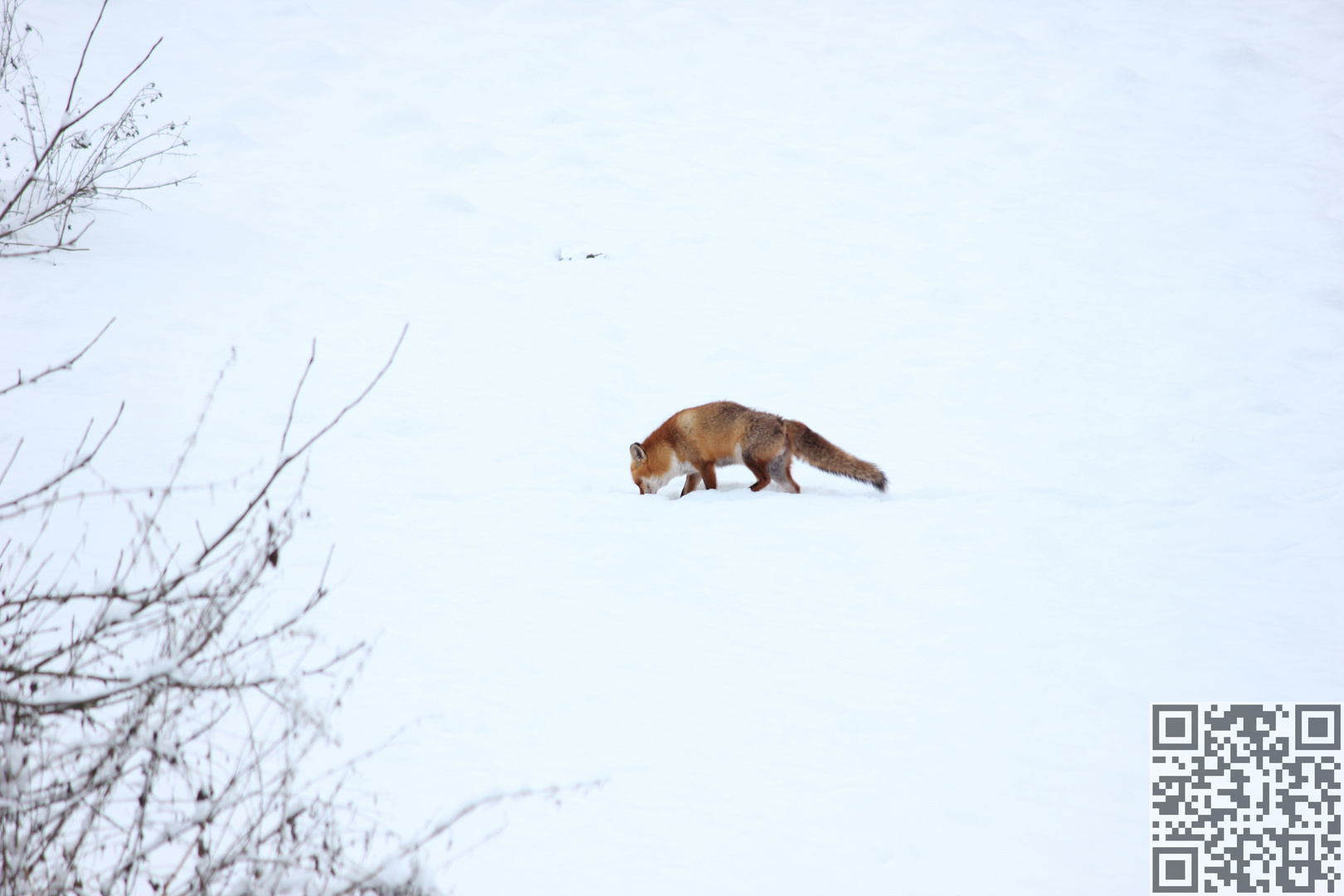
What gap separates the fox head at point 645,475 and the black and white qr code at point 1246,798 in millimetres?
4583

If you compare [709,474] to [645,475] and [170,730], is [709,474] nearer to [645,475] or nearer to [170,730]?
[645,475]

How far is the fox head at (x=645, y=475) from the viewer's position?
27.3 ft

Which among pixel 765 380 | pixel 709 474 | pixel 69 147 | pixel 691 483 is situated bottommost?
pixel 765 380

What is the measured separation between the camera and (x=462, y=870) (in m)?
3.63

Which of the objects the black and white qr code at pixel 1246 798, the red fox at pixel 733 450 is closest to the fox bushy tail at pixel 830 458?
the red fox at pixel 733 450

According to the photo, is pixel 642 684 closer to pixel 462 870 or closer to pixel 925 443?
pixel 462 870

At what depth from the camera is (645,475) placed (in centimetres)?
838

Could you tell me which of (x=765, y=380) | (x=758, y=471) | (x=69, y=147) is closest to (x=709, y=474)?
(x=758, y=471)

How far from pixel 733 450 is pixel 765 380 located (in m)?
3.16

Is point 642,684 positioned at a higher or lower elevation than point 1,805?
lower

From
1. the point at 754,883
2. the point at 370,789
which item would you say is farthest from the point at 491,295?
the point at 754,883

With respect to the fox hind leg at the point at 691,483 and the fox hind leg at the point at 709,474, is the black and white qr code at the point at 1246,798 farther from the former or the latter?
the fox hind leg at the point at 691,483

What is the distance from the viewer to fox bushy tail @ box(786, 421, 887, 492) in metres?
7.87

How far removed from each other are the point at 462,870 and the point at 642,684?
1.61 metres
